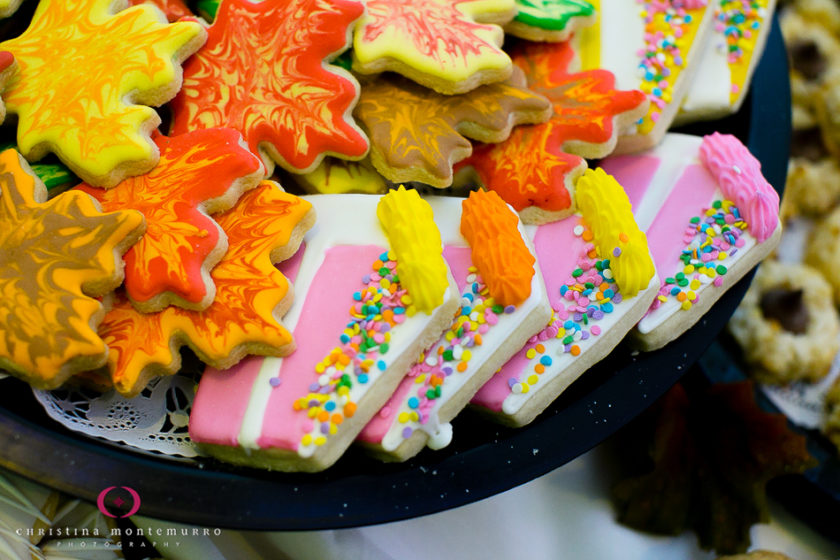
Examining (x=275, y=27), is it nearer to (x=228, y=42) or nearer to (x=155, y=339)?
(x=228, y=42)

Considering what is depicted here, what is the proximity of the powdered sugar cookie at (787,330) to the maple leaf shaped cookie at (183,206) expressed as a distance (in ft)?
3.95

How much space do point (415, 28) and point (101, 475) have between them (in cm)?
79

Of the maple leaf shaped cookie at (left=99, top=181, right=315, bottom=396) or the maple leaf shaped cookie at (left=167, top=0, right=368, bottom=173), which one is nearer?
the maple leaf shaped cookie at (left=99, top=181, right=315, bottom=396)

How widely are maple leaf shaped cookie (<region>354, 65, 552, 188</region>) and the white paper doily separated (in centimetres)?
48

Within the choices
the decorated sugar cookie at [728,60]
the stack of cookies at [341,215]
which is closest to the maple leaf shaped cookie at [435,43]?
the stack of cookies at [341,215]

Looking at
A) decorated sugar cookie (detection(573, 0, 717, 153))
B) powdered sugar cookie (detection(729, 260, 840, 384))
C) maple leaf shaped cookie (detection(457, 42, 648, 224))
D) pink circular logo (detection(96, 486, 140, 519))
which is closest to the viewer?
pink circular logo (detection(96, 486, 140, 519))

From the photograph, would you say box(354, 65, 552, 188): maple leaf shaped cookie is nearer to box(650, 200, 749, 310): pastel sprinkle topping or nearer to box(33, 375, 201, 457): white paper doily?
box(650, 200, 749, 310): pastel sprinkle topping

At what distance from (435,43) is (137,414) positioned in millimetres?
719

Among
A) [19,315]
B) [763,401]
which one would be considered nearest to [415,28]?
[19,315]

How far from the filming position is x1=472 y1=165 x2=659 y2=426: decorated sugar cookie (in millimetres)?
1025

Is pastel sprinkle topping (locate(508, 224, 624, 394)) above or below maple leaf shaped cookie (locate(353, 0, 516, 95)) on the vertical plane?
below

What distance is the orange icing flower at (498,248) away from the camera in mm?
995

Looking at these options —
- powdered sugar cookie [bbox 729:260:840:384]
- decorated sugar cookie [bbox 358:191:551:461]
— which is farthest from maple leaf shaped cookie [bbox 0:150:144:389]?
powdered sugar cookie [bbox 729:260:840:384]

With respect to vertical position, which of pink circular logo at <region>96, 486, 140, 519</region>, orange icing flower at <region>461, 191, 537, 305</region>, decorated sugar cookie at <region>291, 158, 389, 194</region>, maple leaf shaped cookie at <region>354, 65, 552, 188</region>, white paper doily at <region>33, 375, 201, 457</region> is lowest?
white paper doily at <region>33, 375, 201, 457</region>
